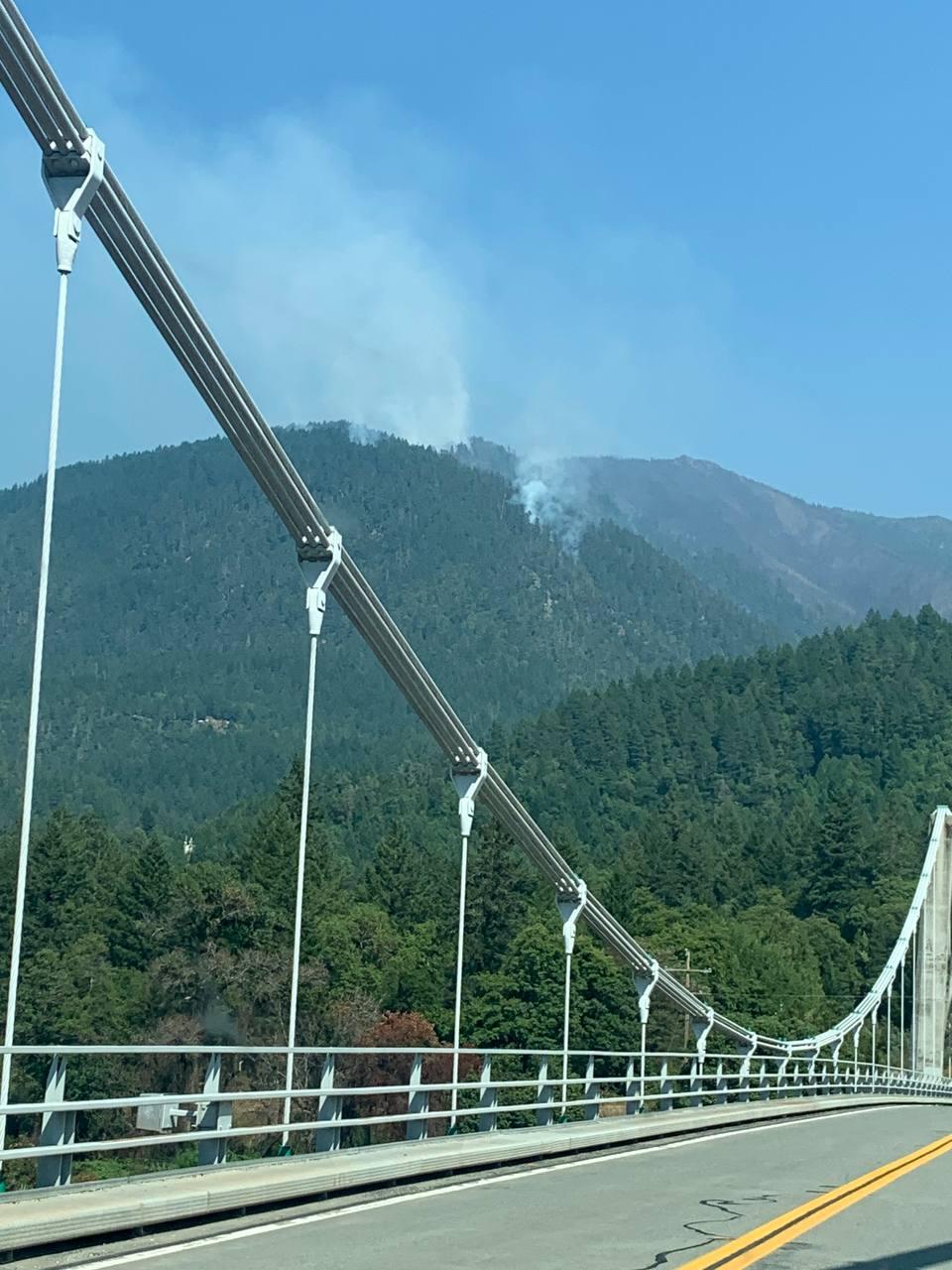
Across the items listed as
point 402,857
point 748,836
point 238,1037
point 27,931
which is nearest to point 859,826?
point 748,836

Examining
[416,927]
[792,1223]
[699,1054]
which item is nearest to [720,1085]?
[699,1054]

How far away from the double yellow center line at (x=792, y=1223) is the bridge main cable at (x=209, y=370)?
890cm

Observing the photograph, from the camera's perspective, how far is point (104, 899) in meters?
110

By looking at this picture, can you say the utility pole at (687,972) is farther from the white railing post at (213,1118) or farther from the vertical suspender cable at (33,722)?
the vertical suspender cable at (33,722)

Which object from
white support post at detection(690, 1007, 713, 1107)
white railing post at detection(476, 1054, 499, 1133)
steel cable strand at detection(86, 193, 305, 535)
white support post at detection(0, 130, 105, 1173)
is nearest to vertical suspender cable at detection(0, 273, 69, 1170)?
white support post at detection(0, 130, 105, 1173)

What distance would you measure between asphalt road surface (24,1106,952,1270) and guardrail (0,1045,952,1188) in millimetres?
993

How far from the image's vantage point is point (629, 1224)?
14.4 meters

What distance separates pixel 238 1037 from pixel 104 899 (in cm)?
3394

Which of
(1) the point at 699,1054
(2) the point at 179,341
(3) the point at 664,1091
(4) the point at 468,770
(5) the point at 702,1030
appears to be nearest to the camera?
(2) the point at 179,341

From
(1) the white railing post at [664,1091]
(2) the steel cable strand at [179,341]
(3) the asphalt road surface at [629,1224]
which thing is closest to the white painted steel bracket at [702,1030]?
(1) the white railing post at [664,1091]

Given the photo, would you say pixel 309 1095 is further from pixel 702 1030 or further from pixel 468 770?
pixel 702 1030

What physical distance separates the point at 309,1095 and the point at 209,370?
7342 millimetres

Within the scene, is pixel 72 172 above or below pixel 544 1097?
above

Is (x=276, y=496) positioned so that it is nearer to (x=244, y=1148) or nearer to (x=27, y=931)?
(x=244, y=1148)
